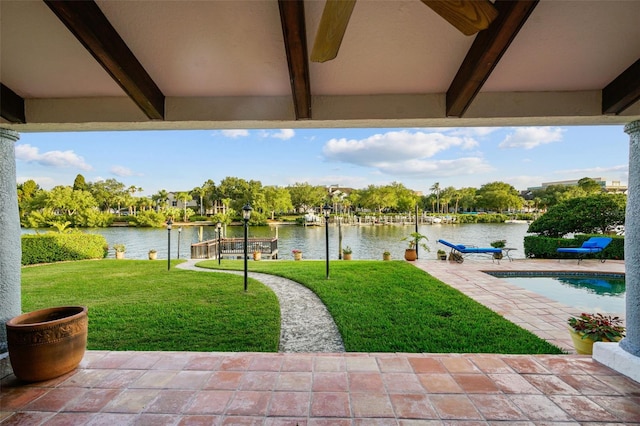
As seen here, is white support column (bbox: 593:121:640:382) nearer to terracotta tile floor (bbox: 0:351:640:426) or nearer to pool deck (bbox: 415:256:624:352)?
terracotta tile floor (bbox: 0:351:640:426)

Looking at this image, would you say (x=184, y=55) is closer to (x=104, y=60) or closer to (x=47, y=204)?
(x=104, y=60)

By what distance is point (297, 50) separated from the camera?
2.08m

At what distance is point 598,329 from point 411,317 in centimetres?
234

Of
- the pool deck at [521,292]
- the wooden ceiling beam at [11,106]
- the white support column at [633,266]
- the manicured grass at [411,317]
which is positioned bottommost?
the pool deck at [521,292]

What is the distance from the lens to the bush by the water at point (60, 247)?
1230 centimetres

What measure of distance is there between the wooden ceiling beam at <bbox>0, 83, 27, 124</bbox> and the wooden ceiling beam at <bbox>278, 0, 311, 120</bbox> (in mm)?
2427

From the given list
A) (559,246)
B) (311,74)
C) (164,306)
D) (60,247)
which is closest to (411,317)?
(311,74)

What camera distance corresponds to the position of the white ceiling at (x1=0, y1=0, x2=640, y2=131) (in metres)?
2.02

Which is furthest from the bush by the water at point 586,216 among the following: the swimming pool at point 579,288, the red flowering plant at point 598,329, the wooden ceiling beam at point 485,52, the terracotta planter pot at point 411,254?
the wooden ceiling beam at point 485,52

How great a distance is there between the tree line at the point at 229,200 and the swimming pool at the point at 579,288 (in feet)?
76.8

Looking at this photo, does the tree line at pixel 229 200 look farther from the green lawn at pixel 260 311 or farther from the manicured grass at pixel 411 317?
the manicured grass at pixel 411 317

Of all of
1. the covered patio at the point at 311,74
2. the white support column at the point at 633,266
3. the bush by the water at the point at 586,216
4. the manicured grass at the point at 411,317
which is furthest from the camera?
the bush by the water at the point at 586,216

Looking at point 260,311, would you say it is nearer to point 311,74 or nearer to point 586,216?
point 311,74

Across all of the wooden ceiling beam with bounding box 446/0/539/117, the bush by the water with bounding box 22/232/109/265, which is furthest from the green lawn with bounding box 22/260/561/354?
the bush by the water with bounding box 22/232/109/265
